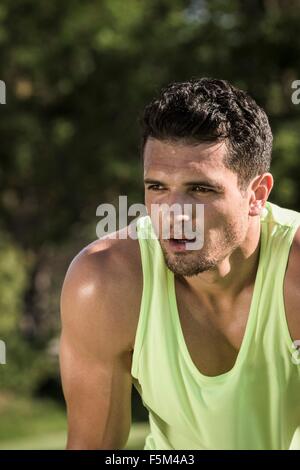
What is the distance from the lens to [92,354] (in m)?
3.11

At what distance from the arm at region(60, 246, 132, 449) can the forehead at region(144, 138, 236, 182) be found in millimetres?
480

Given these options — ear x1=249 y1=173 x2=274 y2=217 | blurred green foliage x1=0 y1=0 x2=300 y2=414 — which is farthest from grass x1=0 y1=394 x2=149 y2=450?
ear x1=249 y1=173 x2=274 y2=217

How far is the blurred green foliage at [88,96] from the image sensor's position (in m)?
15.7

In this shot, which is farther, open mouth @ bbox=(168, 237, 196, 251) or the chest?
the chest

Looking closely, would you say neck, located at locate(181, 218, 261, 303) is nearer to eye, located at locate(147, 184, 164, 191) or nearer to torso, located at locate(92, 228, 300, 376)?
torso, located at locate(92, 228, 300, 376)

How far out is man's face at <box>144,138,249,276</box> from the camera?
2.81m

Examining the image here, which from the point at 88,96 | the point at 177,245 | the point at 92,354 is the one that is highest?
the point at 88,96

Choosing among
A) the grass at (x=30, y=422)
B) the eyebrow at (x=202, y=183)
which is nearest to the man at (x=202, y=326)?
the eyebrow at (x=202, y=183)

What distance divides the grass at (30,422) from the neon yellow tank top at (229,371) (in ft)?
33.1

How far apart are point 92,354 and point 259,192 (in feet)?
2.48

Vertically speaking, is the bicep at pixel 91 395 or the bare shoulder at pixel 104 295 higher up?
the bare shoulder at pixel 104 295

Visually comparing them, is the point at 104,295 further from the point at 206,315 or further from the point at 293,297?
the point at 293,297

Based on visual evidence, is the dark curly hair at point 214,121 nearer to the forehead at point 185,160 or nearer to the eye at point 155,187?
the forehead at point 185,160

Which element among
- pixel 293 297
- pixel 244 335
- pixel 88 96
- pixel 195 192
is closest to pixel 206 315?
pixel 244 335
